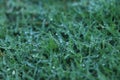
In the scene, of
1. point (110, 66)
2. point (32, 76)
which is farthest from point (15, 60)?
point (110, 66)

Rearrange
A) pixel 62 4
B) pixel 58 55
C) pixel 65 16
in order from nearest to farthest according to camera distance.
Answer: pixel 58 55
pixel 65 16
pixel 62 4

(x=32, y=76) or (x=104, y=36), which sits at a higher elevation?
(x=104, y=36)

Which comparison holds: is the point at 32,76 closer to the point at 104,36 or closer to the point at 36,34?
the point at 36,34

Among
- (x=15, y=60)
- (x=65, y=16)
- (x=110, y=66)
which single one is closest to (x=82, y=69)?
(x=110, y=66)

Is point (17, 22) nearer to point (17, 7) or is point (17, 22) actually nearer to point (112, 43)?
point (17, 7)

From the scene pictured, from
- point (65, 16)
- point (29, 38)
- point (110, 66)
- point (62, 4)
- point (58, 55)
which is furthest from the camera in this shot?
point (62, 4)

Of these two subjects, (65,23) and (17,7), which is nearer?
(65,23)
